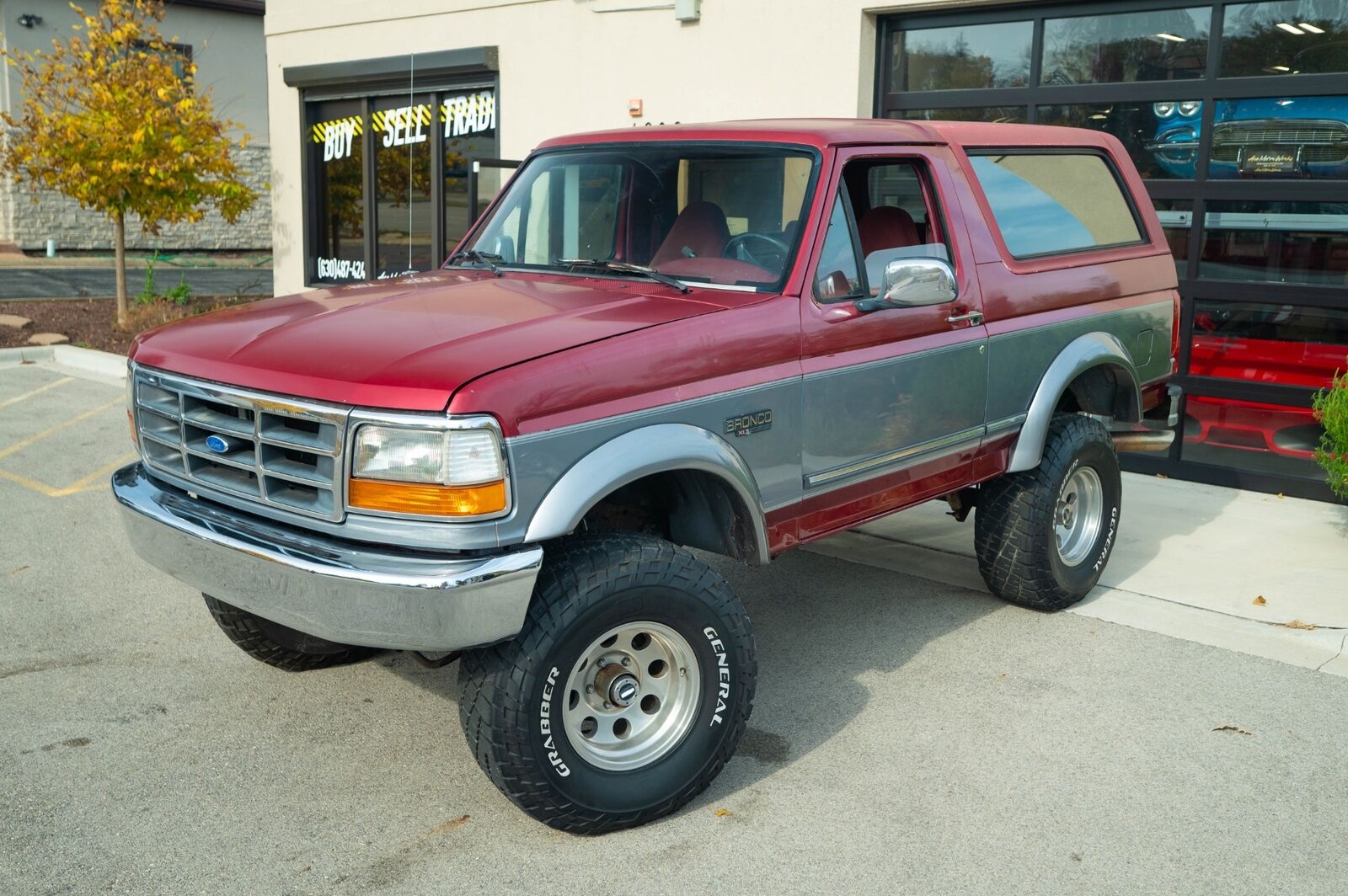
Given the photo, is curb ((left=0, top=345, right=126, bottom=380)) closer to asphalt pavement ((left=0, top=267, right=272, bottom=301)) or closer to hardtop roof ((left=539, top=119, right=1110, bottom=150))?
asphalt pavement ((left=0, top=267, right=272, bottom=301))

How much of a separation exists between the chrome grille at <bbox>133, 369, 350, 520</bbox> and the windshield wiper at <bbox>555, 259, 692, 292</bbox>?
139 centimetres

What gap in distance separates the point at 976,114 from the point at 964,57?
0.41 meters

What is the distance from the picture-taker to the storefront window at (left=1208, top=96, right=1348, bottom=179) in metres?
7.44

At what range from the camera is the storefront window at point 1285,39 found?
7395mm

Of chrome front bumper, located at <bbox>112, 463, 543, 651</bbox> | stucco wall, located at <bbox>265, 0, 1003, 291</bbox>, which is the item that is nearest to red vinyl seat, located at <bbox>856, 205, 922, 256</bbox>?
chrome front bumper, located at <bbox>112, 463, 543, 651</bbox>

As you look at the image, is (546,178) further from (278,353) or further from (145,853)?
(145,853)

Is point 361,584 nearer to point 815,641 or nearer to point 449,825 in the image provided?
point 449,825

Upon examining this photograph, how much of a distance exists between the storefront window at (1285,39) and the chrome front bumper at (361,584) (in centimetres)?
634

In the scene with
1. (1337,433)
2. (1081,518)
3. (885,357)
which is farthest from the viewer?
(1337,433)

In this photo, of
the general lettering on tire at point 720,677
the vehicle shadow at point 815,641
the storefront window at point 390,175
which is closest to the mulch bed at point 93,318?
the storefront window at point 390,175

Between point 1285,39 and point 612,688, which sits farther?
point 1285,39

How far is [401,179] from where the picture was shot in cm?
1379

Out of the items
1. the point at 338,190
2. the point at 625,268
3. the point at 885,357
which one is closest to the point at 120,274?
the point at 338,190

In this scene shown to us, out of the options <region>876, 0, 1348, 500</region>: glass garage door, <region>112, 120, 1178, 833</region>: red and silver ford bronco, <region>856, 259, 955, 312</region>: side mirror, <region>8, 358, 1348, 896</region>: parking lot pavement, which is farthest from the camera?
<region>876, 0, 1348, 500</region>: glass garage door
